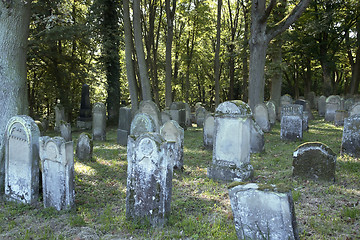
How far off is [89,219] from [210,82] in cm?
2684

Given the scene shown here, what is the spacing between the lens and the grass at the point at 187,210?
4.33 meters

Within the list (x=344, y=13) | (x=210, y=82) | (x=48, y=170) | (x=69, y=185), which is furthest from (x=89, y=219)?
(x=210, y=82)

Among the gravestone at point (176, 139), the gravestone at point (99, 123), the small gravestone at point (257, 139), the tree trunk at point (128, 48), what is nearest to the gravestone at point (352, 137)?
the small gravestone at point (257, 139)

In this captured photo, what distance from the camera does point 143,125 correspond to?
28.2 ft

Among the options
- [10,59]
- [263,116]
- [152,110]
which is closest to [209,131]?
[152,110]

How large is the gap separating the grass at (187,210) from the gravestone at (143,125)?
4.28ft

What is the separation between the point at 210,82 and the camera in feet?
101

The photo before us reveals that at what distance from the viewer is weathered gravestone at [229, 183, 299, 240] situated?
10.9 feet

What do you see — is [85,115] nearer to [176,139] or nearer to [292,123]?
[176,139]

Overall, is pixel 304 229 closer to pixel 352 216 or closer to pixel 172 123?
pixel 352 216

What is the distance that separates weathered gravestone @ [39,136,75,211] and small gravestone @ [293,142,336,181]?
15.0ft

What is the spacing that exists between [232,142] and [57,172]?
144 inches

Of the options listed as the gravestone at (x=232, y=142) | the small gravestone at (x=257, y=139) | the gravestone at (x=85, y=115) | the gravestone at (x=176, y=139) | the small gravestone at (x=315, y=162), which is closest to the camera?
the small gravestone at (x=315, y=162)

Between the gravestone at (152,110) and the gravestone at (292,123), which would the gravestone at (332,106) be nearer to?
the gravestone at (292,123)
